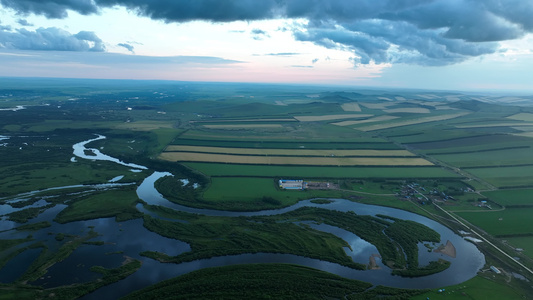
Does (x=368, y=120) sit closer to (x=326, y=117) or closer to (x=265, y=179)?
(x=326, y=117)

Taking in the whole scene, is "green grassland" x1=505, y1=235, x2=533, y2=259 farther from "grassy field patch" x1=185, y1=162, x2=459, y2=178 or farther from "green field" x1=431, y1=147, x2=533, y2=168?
"green field" x1=431, y1=147, x2=533, y2=168

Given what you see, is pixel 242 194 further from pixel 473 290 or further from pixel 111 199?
pixel 473 290

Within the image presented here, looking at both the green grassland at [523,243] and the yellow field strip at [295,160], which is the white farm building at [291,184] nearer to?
the yellow field strip at [295,160]

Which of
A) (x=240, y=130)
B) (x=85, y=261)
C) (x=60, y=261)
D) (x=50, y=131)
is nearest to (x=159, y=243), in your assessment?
(x=85, y=261)

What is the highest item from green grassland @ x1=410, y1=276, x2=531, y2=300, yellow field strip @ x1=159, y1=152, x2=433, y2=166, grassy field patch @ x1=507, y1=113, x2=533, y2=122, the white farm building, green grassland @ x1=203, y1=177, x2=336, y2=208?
grassy field patch @ x1=507, y1=113, x2=533, y2=122

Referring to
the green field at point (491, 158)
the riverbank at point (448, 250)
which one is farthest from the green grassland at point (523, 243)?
the green field at point (491, 158)

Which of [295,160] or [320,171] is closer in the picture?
[320,171]

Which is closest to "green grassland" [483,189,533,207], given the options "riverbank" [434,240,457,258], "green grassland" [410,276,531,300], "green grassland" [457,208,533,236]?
"green grassland" [457,208,533,236]

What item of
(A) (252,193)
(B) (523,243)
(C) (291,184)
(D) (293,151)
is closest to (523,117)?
(D) (293,151)
